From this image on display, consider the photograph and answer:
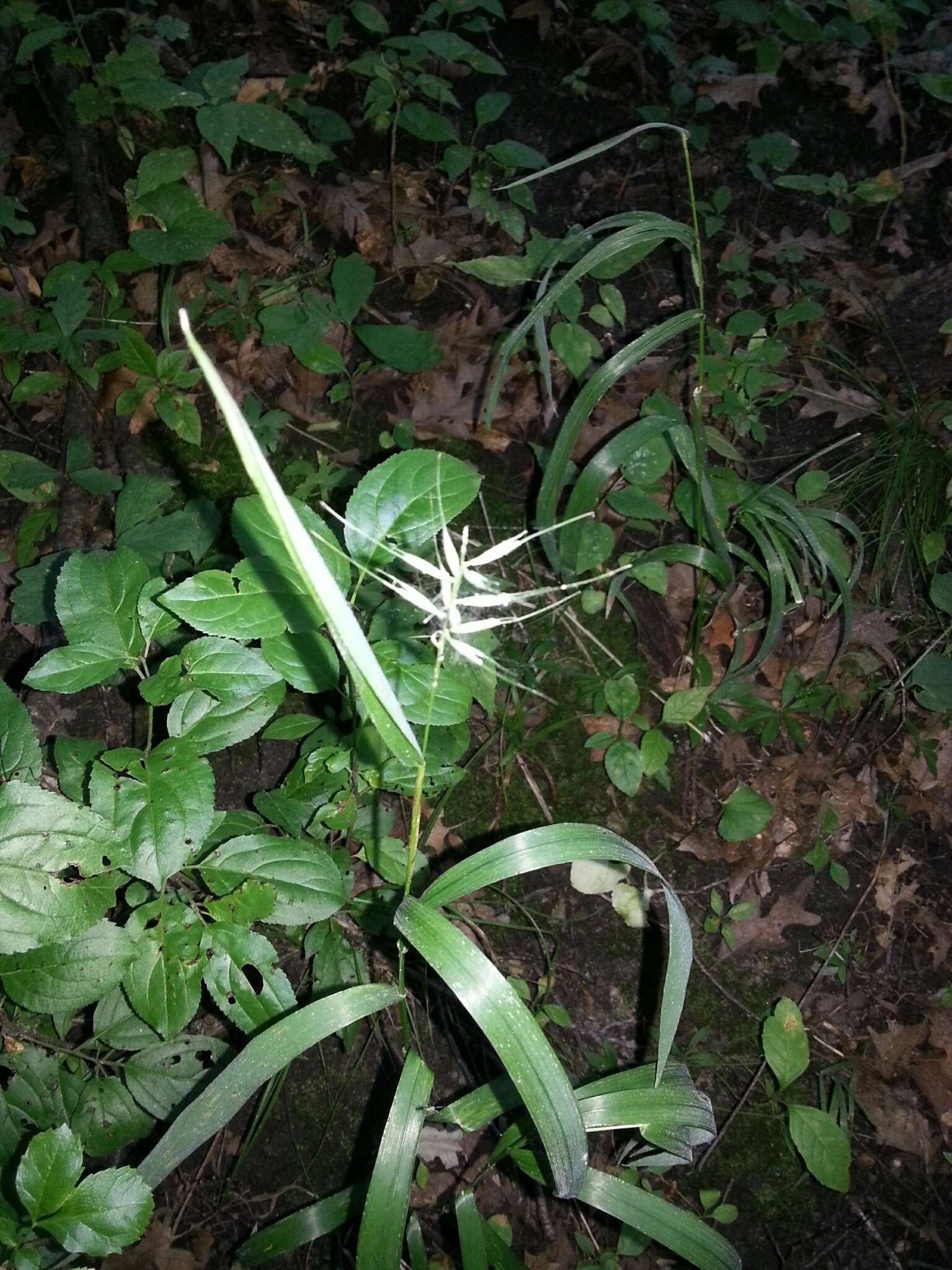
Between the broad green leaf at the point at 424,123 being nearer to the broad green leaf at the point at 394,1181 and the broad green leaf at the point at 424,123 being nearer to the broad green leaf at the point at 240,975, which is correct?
the broad green leaf at the point at 240,975

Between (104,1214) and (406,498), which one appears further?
(406,498)

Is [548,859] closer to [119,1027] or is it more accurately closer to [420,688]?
[420,688]

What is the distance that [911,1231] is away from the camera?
1.96 m

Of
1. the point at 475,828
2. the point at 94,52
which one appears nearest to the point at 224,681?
the point at 475,828

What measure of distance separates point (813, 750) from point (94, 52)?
3.64 m

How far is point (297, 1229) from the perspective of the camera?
1.58 meters

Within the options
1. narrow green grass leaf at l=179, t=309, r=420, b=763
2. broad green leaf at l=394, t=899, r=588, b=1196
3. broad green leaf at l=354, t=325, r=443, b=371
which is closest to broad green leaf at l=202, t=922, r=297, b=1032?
broad green leaf at l=394, t=899, r=588, b=1196

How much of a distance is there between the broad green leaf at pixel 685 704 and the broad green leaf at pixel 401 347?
4.55 ft

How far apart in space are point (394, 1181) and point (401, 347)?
2.37 meters

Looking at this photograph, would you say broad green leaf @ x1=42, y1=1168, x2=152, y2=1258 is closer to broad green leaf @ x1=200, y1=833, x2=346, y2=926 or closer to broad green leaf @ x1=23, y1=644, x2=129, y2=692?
broad green leaf @ x1=200, y1=833, x2=346, y2=926

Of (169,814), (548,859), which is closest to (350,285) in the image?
(169,814)

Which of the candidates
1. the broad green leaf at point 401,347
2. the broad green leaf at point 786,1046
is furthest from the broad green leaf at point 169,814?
the broad green leaf at point 401,347

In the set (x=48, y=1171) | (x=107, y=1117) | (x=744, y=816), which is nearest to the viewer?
(x=48, y=1171)

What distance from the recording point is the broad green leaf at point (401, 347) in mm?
2742
